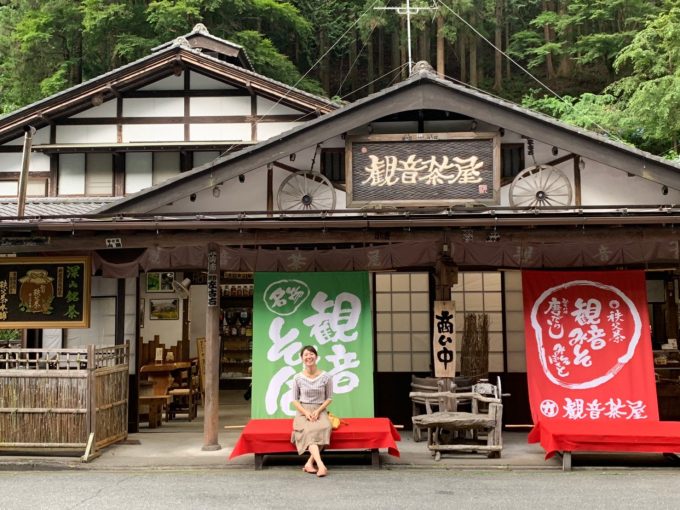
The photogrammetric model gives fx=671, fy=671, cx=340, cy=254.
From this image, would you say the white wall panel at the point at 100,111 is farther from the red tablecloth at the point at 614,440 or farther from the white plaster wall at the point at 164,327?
the red tablecloth at the point at 614,440

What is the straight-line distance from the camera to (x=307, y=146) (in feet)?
34.8

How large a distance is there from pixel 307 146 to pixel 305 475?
495 cm

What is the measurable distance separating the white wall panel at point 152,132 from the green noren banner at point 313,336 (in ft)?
23.1

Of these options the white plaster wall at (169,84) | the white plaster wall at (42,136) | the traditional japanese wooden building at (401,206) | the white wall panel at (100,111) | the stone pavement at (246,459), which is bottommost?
the stone pavement at (246,459)

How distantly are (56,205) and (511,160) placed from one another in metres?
10.1

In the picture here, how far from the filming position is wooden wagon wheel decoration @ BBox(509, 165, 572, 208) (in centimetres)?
1081

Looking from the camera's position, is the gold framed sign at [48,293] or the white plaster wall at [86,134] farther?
the white plaster wall at [86,134]

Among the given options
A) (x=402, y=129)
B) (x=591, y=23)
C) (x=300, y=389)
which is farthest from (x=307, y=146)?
(x=591, y=23)

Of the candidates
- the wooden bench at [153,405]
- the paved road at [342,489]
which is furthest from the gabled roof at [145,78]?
the paved road at [342,489]

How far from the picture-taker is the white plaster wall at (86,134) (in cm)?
1630

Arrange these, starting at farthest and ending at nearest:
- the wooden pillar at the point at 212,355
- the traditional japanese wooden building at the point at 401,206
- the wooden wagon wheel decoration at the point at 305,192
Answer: the wooden wagon wheel decoration at the point at 305,192
the wooden pillar at the point at 212,355
the traditional japanese wooden building at the point at 401,206

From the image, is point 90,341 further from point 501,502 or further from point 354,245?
point 501,502

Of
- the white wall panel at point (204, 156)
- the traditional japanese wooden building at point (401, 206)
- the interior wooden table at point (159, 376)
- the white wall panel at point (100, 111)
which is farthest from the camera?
the white wall panel at point (100, 111)

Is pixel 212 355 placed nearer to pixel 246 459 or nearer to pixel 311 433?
pixel 246 459
